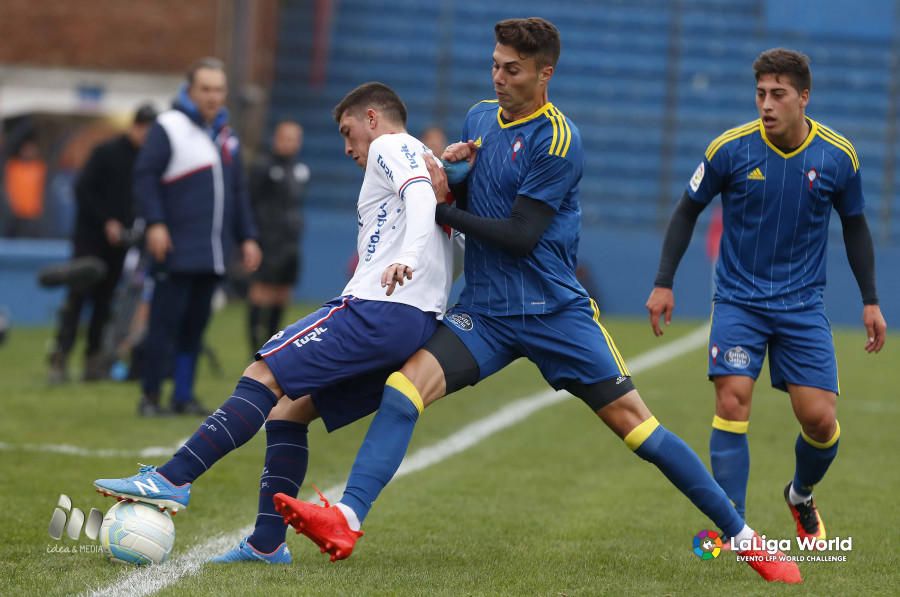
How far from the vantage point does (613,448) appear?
8.23 meters

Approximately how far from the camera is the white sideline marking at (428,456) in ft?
14.6

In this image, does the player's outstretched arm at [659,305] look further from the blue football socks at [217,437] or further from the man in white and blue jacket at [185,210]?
the man in white and blue jacket at [185,210]

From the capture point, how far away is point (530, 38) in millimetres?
4742

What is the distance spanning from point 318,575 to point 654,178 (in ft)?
58.3

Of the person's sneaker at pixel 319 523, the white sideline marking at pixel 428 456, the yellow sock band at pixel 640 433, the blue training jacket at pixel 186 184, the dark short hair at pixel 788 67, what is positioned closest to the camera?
the person's sneaker at pixel 319 523

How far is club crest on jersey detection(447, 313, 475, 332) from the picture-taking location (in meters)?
4.84

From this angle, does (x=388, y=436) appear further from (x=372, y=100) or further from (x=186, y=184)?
(x=186, y=184)

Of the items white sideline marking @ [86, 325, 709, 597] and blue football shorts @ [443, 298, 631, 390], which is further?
blue football shorts @ [443, 298, 631, 390]

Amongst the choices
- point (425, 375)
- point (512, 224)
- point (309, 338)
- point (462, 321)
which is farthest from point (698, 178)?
point (309, 338)

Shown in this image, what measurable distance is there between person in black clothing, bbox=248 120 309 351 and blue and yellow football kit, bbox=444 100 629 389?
693 centimetres

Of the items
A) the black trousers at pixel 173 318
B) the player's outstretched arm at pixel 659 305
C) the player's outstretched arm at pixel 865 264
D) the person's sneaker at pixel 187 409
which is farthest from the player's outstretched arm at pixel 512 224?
the person's sneaker at pixel 187 409

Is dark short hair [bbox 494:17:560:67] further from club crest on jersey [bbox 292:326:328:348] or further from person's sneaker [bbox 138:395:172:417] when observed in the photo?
person's sneaker [bbox 138:395:172:417]

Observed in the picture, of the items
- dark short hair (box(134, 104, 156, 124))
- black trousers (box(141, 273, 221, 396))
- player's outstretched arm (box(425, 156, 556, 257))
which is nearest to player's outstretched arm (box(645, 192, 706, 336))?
player's outstretched arm (box(425, 156, 556, 257))

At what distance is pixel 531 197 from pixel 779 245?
1.21 meters
